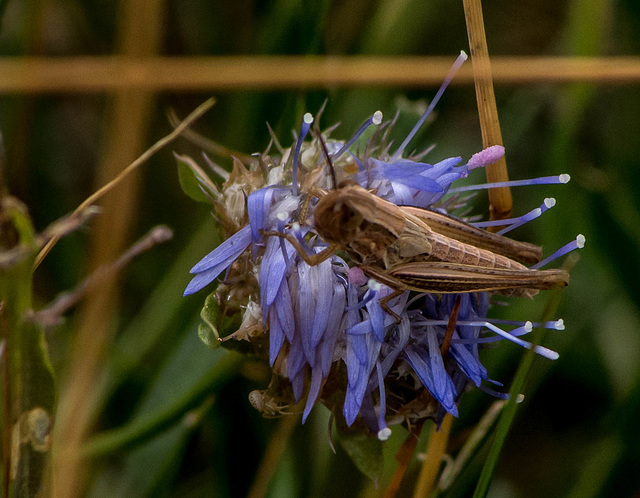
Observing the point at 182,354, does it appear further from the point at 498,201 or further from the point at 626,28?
the point at 626,28

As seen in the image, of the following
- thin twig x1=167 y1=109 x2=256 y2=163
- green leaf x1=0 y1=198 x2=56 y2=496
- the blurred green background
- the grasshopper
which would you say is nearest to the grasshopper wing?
the grasshopper

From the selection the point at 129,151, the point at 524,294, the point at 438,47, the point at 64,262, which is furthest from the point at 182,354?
the point at 438,47

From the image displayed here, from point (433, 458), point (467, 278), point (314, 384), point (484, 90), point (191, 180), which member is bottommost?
point (433, 458)

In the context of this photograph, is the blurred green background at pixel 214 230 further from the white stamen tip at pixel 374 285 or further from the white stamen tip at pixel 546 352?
the white stamen tip at pixel 374 285

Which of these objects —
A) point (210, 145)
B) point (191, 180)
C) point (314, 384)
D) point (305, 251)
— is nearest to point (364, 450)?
point (314, 384)

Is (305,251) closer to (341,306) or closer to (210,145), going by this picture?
(341,306)

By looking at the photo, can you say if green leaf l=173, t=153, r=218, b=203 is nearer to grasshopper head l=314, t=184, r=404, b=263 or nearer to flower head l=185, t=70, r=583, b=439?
flower head l=185, t=70, r=583, b=439
